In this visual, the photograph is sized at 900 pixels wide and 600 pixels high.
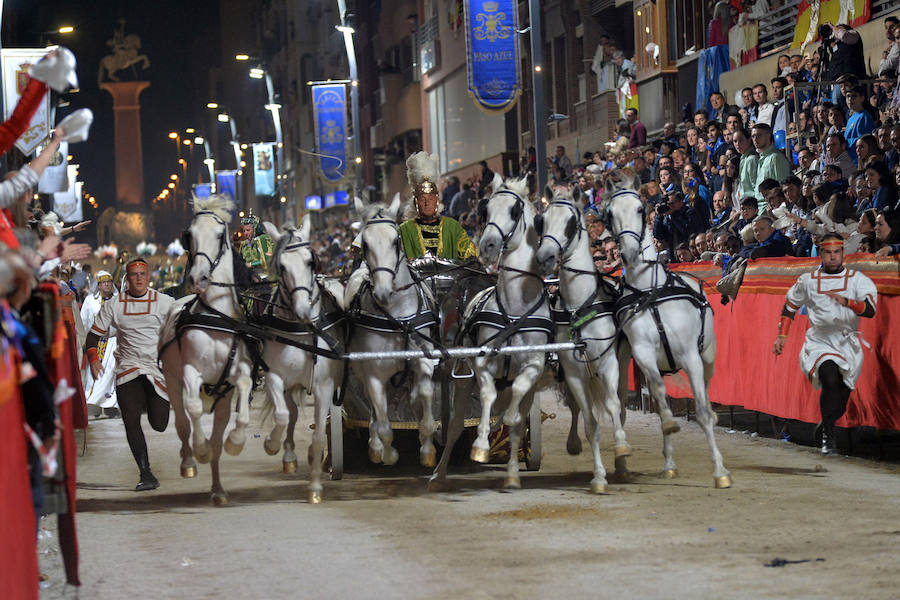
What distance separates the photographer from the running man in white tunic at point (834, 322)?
12.5 metres

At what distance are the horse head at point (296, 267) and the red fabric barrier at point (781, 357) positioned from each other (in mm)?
3900

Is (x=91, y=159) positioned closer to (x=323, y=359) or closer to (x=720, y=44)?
(x=720, y=44)

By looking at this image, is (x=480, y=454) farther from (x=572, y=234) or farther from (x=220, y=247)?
(x=220, y=247)

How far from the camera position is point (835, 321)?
41.4ft

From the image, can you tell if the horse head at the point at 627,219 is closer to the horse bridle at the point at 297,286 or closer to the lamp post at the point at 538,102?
the horse bridle at the point at 297,286

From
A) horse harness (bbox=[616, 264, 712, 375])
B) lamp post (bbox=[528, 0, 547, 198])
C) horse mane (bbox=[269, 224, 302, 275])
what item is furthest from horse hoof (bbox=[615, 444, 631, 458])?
lamp post (bbox=[528, 0, 547, 198])

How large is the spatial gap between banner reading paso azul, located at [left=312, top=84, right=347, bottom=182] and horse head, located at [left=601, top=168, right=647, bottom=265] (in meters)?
35.6

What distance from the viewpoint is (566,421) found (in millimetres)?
18547

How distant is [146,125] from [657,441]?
139615 mm

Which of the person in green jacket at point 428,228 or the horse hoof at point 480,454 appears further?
the person in green jacket at point 428,228

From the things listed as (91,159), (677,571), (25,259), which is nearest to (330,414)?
(677,571)

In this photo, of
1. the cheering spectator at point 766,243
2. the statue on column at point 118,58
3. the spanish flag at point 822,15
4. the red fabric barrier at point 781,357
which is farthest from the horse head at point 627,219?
the statue on column at point 118,58

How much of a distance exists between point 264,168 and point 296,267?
80.7m

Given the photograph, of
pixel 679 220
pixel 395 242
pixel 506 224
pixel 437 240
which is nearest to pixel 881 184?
pixel 437 240
